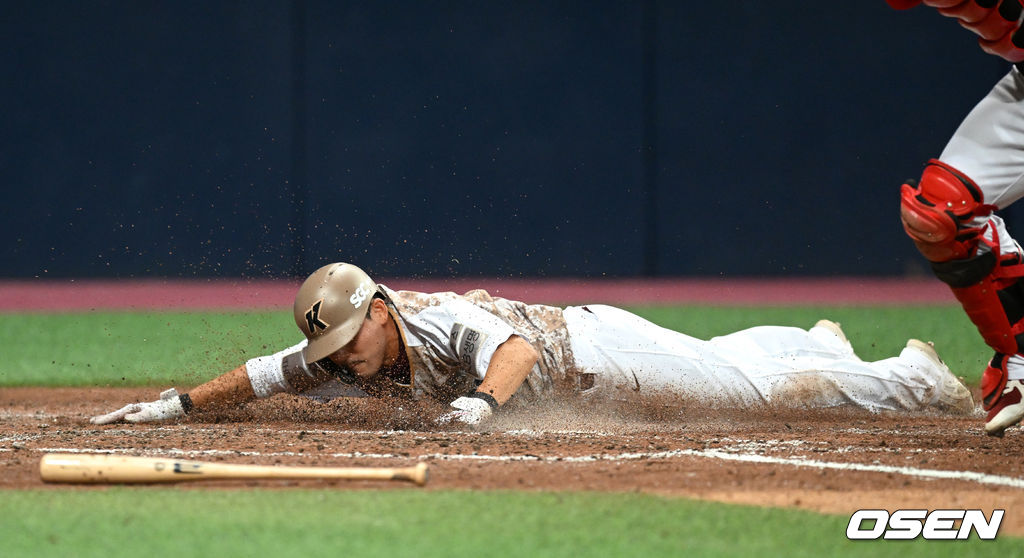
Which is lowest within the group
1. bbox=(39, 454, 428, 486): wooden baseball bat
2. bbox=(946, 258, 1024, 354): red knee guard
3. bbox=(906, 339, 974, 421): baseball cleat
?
bbox=(906, 339, 974, 421): baseball cleat

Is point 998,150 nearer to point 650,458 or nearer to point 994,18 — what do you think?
point 994,18

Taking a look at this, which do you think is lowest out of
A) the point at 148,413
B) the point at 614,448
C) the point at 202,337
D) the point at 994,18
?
the point at 202,337

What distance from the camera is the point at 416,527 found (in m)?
3.00

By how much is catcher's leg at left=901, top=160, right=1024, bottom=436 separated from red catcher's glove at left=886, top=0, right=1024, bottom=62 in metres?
0.45

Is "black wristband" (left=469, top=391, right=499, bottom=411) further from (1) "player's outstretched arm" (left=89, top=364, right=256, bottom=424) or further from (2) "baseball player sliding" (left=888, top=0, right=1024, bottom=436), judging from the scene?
(2) "baseball player sliding" (left=888, top=0, right=1024, bottom=436)

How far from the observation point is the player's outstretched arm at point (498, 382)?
14.8 ft

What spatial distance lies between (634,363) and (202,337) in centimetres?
451

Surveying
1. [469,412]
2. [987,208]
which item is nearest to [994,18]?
[987,208]

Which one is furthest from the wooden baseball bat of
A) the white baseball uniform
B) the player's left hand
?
the white baseball uniform

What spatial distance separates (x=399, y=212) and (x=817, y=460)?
29.4 feet

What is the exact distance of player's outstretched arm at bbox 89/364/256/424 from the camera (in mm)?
5148

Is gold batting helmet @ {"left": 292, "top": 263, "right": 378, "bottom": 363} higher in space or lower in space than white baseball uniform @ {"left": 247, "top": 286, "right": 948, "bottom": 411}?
higher

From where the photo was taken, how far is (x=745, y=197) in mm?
12953

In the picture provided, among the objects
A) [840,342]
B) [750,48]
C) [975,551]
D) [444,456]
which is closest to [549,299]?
[750,48]
